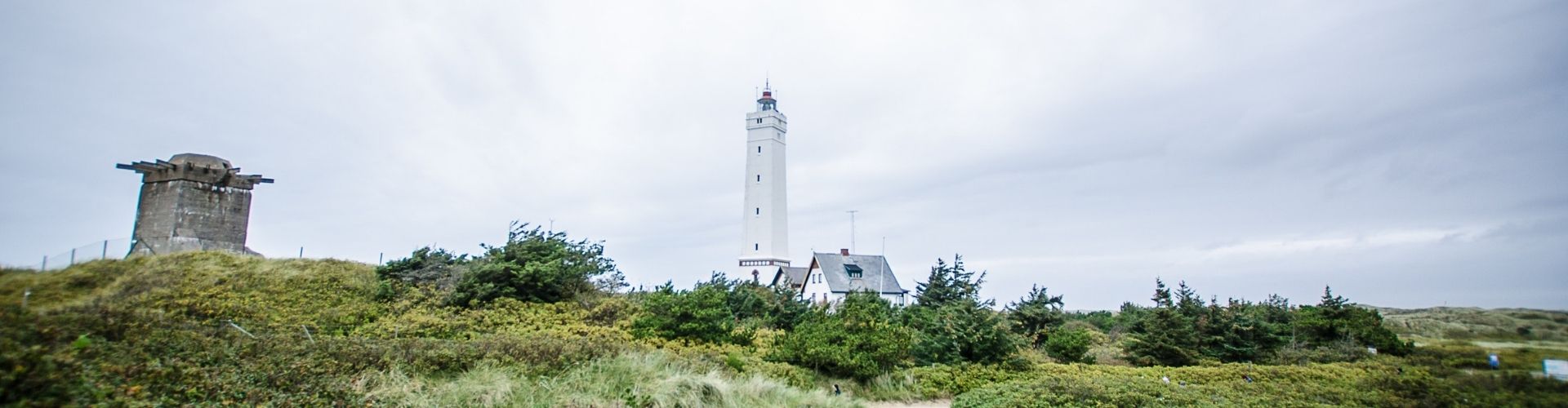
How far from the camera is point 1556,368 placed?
3.50 meters

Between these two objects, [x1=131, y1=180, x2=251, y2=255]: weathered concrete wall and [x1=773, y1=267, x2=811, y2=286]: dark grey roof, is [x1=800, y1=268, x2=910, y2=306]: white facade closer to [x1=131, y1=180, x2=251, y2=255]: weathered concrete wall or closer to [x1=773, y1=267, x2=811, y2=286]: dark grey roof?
[x1=773, y1=267, x2=811, y2=286]: dark grey roof

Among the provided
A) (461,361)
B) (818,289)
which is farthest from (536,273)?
(818,289)

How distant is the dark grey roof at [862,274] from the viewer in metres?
34.5

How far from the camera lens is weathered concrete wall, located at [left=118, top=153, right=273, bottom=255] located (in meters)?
16.5

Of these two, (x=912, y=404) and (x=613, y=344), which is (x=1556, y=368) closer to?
(x=912, y=404)

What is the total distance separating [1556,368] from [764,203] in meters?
33.1

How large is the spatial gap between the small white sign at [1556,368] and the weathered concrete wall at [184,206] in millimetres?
21099

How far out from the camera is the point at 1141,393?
8461 millimetres

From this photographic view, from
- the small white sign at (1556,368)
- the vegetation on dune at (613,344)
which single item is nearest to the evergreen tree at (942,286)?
the vegetation on dune at (613,344)

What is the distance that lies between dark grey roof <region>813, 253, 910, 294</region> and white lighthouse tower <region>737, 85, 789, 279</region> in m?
2.39

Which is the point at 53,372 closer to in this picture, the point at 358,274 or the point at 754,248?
the point at 358,274

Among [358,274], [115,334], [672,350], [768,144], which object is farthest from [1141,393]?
[768,144]

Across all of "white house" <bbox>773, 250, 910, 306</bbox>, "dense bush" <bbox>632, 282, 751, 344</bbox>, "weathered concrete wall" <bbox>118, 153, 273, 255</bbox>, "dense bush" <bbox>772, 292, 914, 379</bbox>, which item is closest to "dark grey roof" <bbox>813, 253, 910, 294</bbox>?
"white house" <bbox>773, 250, 910, 306</bbox>

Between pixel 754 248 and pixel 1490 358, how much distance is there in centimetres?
3271
